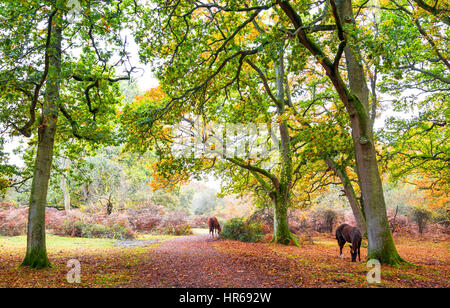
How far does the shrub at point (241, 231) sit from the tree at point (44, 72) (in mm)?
10794

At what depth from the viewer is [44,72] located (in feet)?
20.3

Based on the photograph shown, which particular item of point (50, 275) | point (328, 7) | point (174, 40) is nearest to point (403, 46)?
point (328, 7)

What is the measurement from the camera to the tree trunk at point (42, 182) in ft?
23.9

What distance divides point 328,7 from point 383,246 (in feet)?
24.5

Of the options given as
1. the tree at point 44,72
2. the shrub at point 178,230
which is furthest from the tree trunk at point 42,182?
the shrub at point 178,230

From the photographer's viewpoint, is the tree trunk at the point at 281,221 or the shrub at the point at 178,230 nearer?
the tree trunk at the point at 281,221

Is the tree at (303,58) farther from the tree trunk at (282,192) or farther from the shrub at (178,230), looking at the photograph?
the shrub at (178,230)

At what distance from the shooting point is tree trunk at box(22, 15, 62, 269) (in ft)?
23.9

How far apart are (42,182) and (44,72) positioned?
351cm

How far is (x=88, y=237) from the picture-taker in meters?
18.2

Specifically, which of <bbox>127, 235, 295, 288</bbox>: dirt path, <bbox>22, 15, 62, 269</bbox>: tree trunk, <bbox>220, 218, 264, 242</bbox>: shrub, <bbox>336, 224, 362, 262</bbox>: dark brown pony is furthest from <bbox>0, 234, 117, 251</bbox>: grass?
<bbox>336, 224, 362, 262</bbox>: dark brown pony
